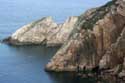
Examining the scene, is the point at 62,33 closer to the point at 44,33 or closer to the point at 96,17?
the point at 44,33

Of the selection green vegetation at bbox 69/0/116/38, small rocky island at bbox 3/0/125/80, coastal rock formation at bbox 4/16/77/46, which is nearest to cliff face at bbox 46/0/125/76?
small rocky island at bbox 3/0/125/80

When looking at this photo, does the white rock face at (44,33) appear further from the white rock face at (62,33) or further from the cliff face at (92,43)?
the cliff face at (92,43)

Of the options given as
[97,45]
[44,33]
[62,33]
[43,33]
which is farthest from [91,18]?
[43,33]

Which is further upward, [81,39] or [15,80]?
[81,39]

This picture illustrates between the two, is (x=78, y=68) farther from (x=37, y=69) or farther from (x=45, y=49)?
(x=45, y=49)

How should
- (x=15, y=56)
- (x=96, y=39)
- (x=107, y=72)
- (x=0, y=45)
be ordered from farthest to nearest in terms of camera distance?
(x=0, y=45) < (x=15, y=56) < (x=96, y=39) < (x=107, y=72)

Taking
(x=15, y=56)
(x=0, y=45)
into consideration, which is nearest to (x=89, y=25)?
(x=15, y=56)

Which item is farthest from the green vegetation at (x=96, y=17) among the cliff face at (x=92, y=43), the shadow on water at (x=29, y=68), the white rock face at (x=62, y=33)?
the white rock face at (x=62, y=33)

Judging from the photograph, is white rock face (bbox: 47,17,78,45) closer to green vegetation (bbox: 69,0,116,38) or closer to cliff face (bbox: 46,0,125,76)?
green vegetation (bbox: 69,0,116,38)
